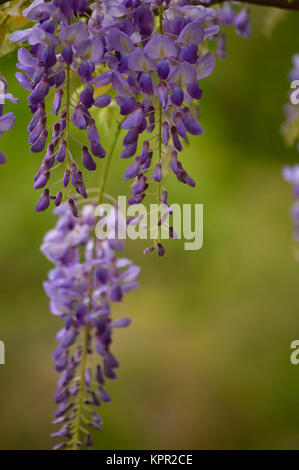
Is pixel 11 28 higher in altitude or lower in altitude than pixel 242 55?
lower

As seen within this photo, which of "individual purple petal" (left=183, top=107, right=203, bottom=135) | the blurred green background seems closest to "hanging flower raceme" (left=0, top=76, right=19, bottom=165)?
"individual purple petal" (left=183, top=107, right=203, bottom=135)

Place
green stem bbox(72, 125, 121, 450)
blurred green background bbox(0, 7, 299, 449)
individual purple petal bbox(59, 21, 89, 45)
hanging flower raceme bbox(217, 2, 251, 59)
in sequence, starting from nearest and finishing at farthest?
individual purple petal bbox(59, 21, 89, 45)
green stem bbox(72, 125, 121, 450)
hanging flower raceme bbox(217, 2, 251, 59)
blurred green background bbox(0, 7, 299, 449)

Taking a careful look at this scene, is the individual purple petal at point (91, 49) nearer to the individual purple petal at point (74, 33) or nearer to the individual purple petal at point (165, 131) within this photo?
the individual purple petal at point (74, 33)

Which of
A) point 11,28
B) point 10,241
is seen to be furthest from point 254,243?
point 11,28

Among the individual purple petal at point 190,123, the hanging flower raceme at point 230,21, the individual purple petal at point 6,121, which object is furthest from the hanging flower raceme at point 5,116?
the hanging flower raceme at point 230,21

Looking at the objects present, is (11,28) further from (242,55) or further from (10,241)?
(242,55)

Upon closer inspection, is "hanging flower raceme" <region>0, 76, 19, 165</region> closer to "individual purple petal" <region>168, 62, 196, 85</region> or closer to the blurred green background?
"individual purple petal" <region>168, 62, 196, 85</region>

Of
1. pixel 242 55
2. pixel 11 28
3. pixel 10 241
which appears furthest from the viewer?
→ pixel 242 55
